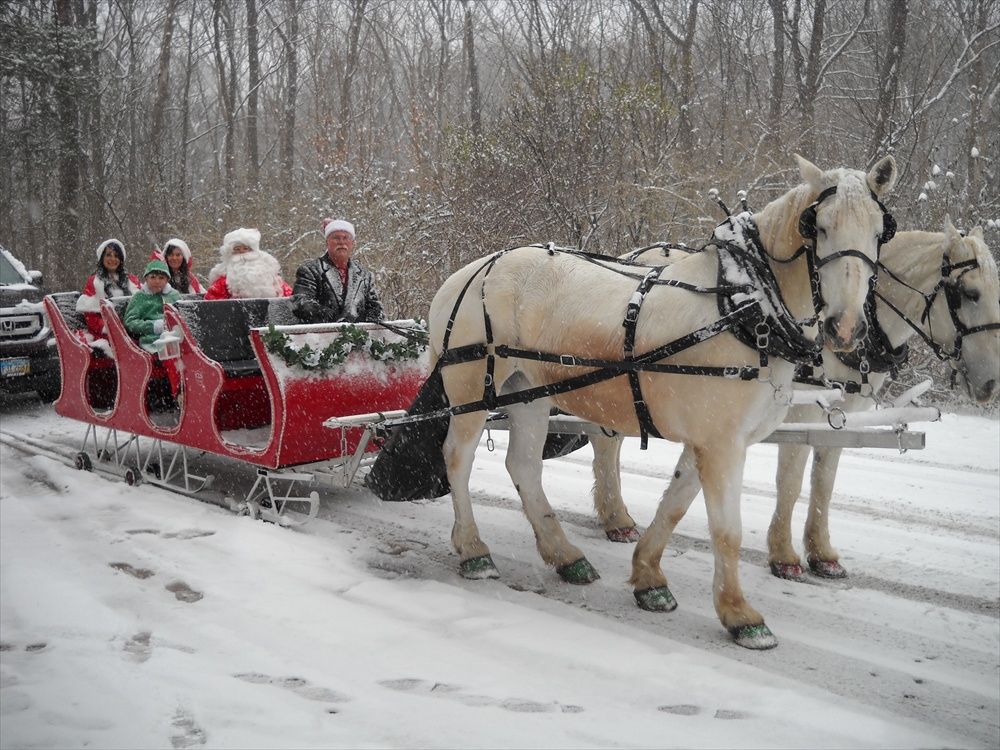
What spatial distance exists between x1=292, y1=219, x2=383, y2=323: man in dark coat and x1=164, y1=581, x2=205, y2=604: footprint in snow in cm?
223

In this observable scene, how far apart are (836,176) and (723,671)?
208 cm

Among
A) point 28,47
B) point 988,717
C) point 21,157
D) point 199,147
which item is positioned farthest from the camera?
point 199,147

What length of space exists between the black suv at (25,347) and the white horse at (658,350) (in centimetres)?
732

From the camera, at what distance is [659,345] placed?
3686mm

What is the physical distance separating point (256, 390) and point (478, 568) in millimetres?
2912

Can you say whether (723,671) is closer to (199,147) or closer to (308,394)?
(308,394)

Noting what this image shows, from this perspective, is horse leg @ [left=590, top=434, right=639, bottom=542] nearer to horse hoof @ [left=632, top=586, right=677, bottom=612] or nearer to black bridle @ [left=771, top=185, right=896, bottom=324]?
horse hoof @ [left=632, top=586, right=677, bottom=612]

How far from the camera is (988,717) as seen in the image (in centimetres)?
308

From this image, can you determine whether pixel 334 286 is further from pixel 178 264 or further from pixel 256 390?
pixel 178 264

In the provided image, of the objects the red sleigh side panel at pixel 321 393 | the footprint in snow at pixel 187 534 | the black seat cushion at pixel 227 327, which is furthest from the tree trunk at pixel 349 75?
the footprint in snow at pixel 187 534

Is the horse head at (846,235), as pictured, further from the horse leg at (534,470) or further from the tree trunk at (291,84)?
the tree trunk at (291,84)

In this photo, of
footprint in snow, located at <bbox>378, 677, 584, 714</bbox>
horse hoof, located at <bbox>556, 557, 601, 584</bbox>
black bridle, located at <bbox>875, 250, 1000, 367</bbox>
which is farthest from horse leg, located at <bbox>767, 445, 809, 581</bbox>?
footprint in snow, located at <bbox>378, 677, 584, 714</bbox>

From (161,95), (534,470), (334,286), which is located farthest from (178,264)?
(161,95)

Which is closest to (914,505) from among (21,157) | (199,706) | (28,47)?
(199,706)
